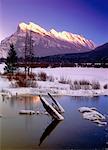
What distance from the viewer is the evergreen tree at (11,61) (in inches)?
87.5

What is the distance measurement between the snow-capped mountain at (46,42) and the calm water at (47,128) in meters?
0.33

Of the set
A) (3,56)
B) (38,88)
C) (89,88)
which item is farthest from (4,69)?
(89,88)

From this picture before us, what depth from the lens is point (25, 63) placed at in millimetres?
2230

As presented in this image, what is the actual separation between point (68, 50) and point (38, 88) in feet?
1.14

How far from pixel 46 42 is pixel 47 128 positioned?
61cm

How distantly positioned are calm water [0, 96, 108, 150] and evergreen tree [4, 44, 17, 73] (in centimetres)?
20

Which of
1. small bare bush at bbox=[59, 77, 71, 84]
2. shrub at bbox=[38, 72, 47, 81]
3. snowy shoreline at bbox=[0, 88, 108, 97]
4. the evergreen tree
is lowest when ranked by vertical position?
snowy shoreline at bbox=[0, 88, 108, 97]

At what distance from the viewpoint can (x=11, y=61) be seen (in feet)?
7.32

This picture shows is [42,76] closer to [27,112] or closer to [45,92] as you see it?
[45,92]

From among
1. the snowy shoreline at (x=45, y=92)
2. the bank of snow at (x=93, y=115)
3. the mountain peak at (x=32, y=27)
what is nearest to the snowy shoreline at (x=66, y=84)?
the snowy shoreline at (x=45, y=92)

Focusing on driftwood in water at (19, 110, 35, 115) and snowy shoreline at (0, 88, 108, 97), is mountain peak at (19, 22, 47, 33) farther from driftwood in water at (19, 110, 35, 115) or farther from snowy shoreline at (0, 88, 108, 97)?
driftwood in water at (19, 110, 35, 115)

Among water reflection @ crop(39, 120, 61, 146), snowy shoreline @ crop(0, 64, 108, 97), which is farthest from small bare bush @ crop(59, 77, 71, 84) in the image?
water reflection @ crop(39, 120, 61, 146)

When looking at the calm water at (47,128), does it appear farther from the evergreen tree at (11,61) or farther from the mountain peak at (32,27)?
the mountain peak at (32,27)

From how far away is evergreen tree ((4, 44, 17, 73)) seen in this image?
2.22 m
